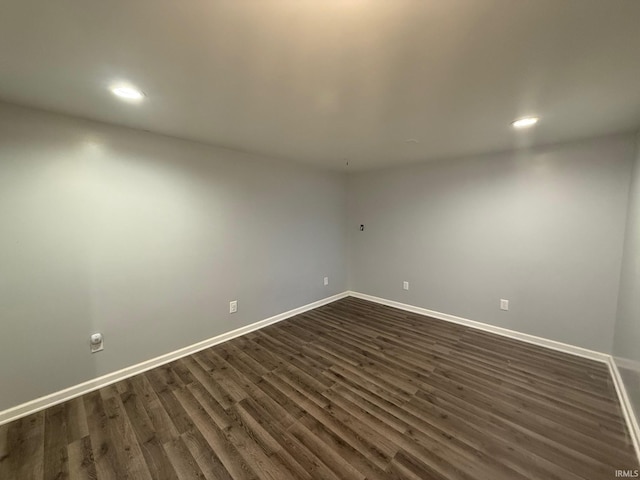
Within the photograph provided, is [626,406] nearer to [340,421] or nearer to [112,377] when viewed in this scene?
[340,421]

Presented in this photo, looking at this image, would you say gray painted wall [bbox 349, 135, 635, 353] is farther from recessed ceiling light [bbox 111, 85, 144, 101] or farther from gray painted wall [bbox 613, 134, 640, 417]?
recessed ceiling light [bbox 111, 85, 144, 101]

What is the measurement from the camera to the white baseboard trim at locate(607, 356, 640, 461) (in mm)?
1601

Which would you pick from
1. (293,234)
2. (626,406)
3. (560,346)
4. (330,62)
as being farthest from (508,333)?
(330,62)

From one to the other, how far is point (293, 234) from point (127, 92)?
2.38 m

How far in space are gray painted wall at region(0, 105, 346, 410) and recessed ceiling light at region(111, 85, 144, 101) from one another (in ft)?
2.28

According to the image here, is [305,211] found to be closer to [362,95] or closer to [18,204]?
[362,95]

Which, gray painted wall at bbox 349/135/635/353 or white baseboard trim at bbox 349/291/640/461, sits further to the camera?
gray painted wall at bbox 349/135/635/353

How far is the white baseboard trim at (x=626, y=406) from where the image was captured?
1.60 meters

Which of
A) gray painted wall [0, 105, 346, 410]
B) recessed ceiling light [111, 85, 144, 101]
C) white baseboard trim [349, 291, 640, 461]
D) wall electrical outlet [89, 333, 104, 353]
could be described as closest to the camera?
recessed ceiling light [111, 85, 144, 101]

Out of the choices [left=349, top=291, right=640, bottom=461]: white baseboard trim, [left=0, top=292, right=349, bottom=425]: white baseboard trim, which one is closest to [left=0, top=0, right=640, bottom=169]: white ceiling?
[left=349, top=291, right=640, bottom=461]: white baseboard trim

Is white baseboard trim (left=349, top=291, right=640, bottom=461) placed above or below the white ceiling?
below

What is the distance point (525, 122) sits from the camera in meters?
2.09

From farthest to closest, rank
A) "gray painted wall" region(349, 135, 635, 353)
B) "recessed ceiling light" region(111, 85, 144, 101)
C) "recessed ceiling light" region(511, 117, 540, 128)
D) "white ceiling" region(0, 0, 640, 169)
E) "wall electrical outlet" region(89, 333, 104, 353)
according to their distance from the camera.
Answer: "gray painted wall" region(349, 135, 635, 353), "wall electrical outlet" region(89, 333, 104, 353), "recessed ceiling light" region(511, 117, 540, 128), "recessed ceiling light" region(111, 85, 144, 101), "white ceiling" region(0, 0, 640, 169)

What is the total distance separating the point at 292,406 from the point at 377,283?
2.68 metres
